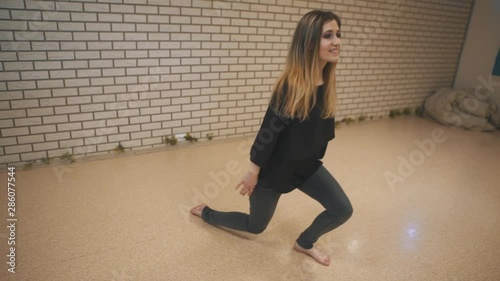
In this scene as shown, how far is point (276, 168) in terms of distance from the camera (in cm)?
206

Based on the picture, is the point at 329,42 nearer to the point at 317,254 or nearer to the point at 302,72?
the point at 302,72

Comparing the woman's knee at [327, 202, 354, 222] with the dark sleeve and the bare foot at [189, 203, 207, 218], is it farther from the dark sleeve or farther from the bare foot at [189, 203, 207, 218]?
the bare foot at [189, 203, 207, 218]

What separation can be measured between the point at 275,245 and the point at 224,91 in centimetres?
236

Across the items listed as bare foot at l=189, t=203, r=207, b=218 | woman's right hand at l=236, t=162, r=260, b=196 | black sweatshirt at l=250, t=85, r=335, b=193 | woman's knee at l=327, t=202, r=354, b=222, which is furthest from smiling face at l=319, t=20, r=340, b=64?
bare foot at l=189, t=203, r=207, b=218

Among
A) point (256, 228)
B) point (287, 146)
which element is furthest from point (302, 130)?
point (256, 228)

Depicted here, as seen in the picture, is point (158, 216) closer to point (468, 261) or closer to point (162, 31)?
point (162, 31)

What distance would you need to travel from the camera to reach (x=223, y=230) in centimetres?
273

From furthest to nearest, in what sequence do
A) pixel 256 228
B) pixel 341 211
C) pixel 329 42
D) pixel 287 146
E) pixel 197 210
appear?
pixel 197 210, pixel 256 228, pixel 341 211, pixel 287 146, pixel 329 42

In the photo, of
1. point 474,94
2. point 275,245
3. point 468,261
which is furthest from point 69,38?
point 474,94

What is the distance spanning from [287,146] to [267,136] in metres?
0.14

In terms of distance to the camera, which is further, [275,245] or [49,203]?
[49,203]

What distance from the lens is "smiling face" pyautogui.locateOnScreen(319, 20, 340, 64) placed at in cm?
189

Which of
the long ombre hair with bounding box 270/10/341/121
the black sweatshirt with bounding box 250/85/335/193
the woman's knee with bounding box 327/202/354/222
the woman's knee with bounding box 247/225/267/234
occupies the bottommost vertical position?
the woman's knee with bounding box 247/225/267/234

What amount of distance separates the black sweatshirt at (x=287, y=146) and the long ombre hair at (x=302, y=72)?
2.3 inches
